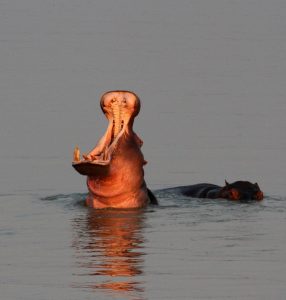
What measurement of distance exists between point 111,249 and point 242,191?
3988 millimetres

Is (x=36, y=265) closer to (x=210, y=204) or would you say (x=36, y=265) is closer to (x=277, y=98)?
(x=210, y=204)

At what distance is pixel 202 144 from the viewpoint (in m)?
20.9

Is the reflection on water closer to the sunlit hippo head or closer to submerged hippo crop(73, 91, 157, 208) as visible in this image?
submerged hippo crop(73, 91, 157, 208)

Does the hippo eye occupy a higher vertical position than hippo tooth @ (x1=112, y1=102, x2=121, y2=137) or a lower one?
lower

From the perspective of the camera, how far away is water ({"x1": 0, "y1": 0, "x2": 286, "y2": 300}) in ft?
42.7

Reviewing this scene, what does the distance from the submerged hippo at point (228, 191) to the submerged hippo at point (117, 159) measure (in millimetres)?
1505

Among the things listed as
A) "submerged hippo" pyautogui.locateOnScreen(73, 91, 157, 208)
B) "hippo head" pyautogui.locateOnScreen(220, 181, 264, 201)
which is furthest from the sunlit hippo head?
"hippo head" pyautogui.locateOnScreen(220, 181, 264, 201)

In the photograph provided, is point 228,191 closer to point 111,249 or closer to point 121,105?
point 121,105

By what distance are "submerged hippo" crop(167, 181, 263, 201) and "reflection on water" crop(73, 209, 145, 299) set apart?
163 cm

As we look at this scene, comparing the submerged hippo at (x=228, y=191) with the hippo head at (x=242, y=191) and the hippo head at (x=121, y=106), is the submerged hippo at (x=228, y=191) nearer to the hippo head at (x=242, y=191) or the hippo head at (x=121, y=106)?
the hippo head at (x=242, y=191)

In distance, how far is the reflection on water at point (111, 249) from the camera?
12484 millimetres

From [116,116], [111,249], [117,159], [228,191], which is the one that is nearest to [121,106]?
[116,116]

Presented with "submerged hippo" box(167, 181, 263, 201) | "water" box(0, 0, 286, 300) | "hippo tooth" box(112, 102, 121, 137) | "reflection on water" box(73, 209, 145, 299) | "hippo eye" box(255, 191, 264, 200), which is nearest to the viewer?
"reflection on water" box(73, 209, 145, 299)

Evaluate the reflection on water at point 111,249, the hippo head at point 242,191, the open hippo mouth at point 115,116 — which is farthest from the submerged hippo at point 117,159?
the hippo head at point 242,191
